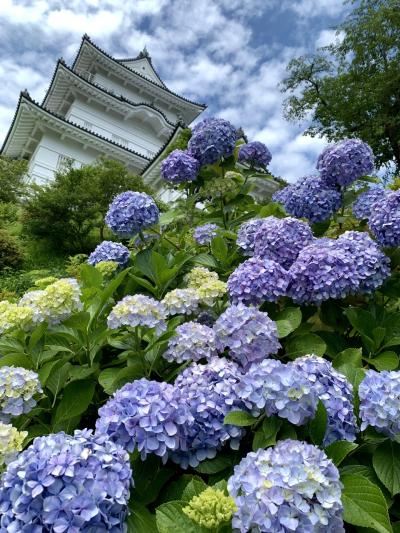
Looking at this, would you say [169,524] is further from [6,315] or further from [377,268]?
[377,268]

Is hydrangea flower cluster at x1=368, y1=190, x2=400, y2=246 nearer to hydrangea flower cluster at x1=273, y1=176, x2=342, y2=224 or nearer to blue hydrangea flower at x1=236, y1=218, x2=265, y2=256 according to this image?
hydrangea flower cluster at x1=273, y1=176, x2=342, y2=224

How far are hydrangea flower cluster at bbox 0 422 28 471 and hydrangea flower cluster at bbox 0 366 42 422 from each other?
0.17m

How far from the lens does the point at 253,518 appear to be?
748mm

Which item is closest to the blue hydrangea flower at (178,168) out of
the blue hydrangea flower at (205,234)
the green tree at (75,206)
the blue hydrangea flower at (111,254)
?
the blue hydrangea flower at (205,234)

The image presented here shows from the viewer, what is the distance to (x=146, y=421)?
36.0 inches

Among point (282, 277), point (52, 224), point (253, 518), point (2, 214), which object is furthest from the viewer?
point (2, 214)

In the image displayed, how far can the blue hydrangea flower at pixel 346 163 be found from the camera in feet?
6.49

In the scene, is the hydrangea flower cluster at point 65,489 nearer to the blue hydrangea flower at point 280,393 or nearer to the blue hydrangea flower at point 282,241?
the blue hydrangea flower at point 280,393

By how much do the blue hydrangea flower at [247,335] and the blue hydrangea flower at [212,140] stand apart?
52.6 inches

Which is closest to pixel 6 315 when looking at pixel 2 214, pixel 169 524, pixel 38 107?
pixel 169 524

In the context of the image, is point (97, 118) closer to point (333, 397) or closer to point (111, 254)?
point (111, 254)

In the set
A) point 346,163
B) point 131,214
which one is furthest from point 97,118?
point 346,163

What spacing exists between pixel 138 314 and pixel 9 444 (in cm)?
47

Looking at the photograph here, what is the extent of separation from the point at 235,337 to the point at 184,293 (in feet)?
1.08
